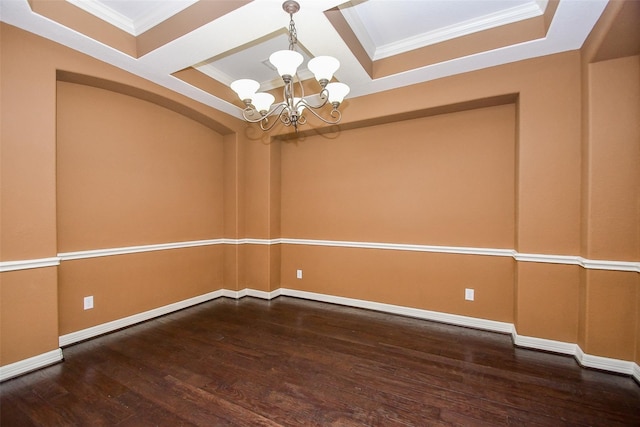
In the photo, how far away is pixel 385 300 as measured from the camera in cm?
351

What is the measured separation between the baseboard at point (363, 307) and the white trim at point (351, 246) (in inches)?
28.1

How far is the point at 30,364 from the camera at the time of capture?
2.14 meters

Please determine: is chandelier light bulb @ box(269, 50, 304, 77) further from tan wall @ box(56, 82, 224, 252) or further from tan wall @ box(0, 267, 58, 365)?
tan wall @ box(0, 267, 58, 365)

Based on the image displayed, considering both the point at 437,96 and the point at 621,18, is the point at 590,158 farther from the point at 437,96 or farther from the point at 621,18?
the point at 437,96

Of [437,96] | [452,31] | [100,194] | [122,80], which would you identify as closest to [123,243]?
[100,194]

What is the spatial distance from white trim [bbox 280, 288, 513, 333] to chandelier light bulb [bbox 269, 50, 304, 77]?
289 centimetres

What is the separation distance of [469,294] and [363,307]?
4.21 feet

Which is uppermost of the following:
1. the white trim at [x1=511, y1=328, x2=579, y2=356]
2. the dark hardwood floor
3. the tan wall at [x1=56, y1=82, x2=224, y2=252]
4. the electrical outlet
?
the tan wall at [x1=56, y1=82, x2=224, y2=252]

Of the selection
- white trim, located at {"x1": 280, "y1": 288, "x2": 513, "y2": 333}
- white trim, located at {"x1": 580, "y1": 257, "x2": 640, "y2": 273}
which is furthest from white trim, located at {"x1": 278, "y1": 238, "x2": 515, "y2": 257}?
white trim, located at {"x1": 280, "y1": 288, "x2": 513, "y2": 333}

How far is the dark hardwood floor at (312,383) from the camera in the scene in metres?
1.70

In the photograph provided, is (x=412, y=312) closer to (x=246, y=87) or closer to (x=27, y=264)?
(x=246, y=87)

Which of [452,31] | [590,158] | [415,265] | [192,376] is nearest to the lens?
[192,376]

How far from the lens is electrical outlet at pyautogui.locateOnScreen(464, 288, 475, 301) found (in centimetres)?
304

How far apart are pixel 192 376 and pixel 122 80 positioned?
2.80 m
